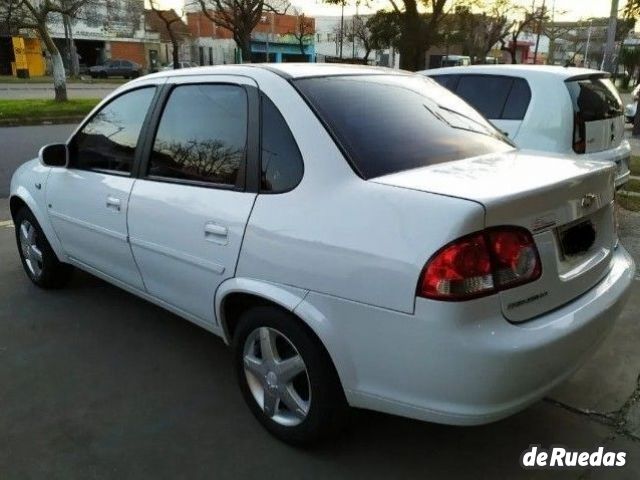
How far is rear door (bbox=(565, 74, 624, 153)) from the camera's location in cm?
556

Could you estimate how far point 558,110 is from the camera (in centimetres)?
555

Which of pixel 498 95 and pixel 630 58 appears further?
pixel 630 58

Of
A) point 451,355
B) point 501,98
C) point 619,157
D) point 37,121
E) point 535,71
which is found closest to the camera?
point 451,355

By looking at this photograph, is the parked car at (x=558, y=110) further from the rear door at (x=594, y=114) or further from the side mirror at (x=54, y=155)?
the side mirror at (x=54, y=155)

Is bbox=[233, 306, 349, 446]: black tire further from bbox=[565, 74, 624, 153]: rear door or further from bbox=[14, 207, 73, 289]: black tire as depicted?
bbox=[565, 74, 624, 153]: rear door

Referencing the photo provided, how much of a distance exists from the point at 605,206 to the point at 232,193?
66.7 inches

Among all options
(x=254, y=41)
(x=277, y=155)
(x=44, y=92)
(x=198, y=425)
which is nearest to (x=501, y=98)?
(x=277, y=155)

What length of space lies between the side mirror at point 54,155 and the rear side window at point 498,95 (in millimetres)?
4086

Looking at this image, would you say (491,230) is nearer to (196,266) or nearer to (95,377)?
(196,266)

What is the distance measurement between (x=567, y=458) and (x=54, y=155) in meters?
3.54

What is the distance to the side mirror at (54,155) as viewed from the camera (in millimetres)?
3973

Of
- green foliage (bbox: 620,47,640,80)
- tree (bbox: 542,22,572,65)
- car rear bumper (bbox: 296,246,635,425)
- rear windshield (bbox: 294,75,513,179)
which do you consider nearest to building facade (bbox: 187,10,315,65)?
tree (bbox: 542,22,572,65)

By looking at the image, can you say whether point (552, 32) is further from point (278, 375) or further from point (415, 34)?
point (278, 375)

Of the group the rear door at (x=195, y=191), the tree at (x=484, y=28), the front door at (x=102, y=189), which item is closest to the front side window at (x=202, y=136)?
the rear door at (x=195, y=191)
